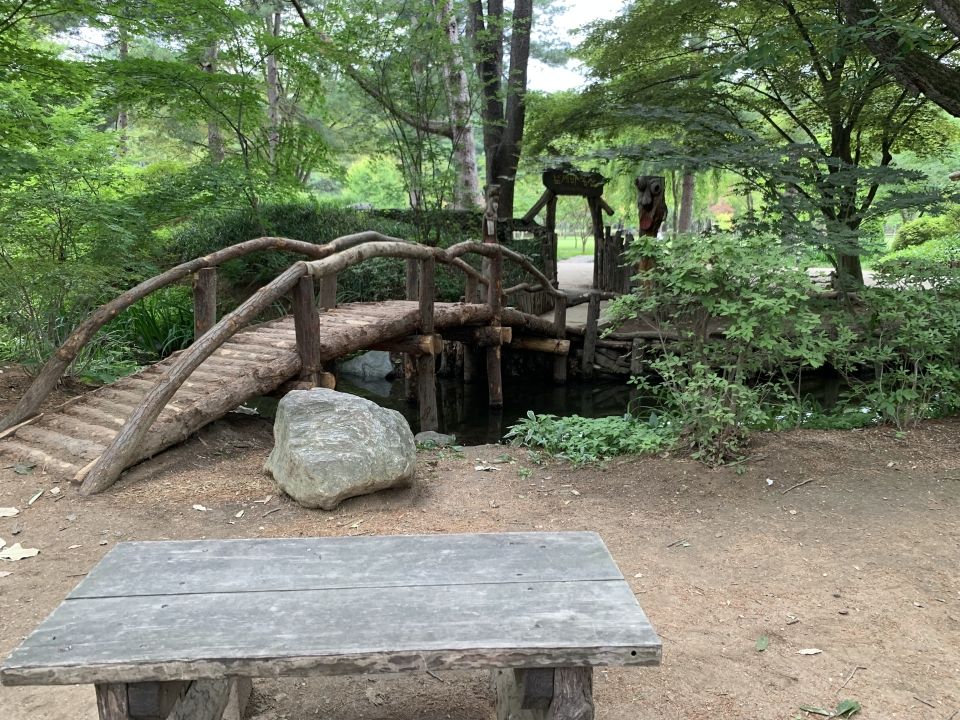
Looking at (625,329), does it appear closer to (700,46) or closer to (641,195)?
(641,195)


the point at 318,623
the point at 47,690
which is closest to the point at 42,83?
the point at 47,690

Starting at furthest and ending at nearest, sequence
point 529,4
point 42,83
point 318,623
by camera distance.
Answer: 1. point 529,4
2. point 42,83
3. point 318,623

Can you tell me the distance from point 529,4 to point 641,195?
6.07m

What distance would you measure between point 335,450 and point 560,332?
785 cm

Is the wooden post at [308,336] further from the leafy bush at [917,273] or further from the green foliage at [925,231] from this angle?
the green foliage at [925,231]

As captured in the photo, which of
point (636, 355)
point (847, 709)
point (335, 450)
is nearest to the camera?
point (847, 709)

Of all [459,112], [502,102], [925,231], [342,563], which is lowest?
[342,563]

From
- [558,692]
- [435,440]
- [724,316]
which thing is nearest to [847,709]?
[558,692]

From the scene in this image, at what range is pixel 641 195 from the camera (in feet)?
33.6

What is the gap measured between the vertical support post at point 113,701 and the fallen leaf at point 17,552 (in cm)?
227

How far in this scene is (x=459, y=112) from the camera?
42.3 feet

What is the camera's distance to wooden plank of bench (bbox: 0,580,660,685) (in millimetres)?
1564

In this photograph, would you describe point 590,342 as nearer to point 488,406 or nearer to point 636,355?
point 636,355

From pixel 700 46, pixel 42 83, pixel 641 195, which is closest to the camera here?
pixel 42 83
